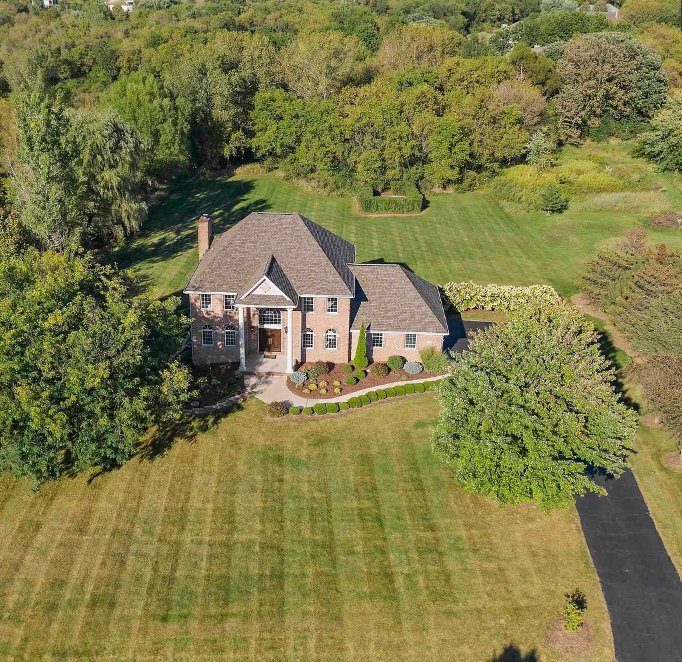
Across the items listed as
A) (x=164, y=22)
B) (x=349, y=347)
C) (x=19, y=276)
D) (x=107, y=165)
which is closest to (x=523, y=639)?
(x=349, y=347)

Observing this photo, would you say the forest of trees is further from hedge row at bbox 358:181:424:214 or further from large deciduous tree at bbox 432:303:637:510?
large deciduous tree at bbox 432:303:637:510

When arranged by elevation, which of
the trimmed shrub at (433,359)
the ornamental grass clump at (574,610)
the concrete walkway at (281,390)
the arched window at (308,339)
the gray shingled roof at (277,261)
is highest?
the gray shingled roof at (277,261)

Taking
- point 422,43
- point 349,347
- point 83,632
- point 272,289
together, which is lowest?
point 83,632

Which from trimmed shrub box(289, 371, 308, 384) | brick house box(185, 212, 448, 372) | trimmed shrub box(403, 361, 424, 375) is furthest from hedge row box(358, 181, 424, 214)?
trimmed shrub box(289, 371, 308, 384)

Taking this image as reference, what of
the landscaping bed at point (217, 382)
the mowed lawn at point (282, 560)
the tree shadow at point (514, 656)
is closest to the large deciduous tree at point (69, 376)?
the mowed lawn at point (282, 560)

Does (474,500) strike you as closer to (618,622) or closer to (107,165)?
(618,622)

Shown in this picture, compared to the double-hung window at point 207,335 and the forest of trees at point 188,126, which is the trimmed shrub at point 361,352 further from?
the forest of trees at point 188,126
